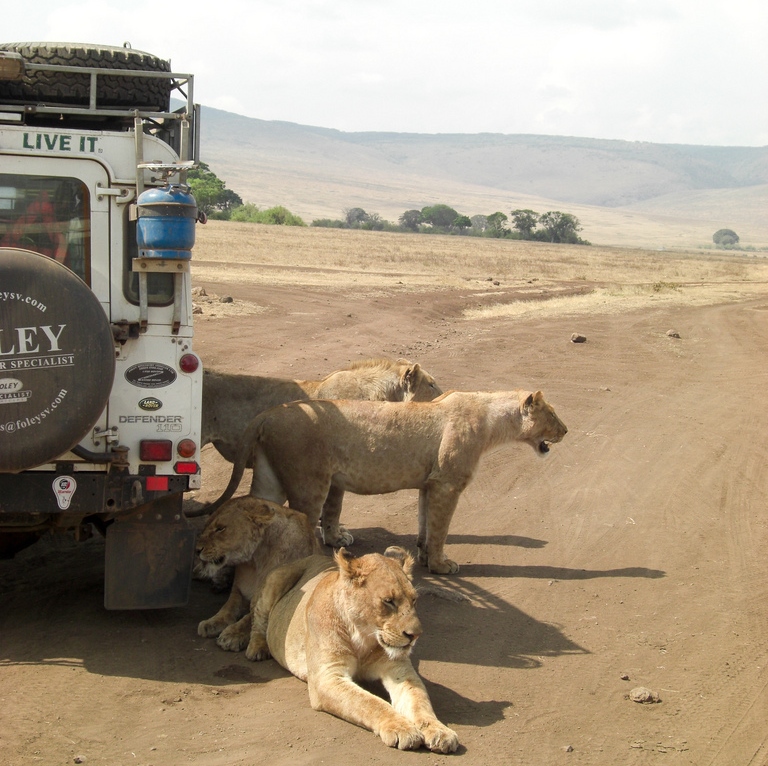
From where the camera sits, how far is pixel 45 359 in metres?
5.56

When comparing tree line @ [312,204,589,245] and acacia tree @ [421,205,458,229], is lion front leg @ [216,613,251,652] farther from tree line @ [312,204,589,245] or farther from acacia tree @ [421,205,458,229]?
acacia tree @ [421,205,458,229]

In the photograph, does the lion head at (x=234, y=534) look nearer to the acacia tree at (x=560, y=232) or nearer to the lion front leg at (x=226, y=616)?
the lion front leg at (x=226, y=616)

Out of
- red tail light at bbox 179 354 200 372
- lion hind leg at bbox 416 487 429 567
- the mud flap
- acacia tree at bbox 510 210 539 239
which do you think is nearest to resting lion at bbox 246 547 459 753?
the mud flap

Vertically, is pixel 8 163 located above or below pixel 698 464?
above

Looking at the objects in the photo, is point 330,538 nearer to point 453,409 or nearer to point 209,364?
point 453,409

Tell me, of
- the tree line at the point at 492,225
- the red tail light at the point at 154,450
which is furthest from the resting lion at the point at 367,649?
the tree line at the point at 492,225

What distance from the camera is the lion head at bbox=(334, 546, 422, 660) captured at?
17.8ft

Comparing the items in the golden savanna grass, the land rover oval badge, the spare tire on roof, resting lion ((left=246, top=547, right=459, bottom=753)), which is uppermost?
the spare tire on roof

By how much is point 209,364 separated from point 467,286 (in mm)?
17947

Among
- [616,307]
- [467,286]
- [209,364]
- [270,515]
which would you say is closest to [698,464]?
[270,515]

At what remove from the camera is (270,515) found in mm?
6977

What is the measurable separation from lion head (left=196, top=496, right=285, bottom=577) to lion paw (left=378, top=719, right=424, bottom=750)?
2.04 m

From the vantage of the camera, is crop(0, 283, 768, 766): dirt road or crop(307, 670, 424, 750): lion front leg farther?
crop(0, 283, 768, 766): dirt road

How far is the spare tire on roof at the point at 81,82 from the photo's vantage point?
6.65 metres
